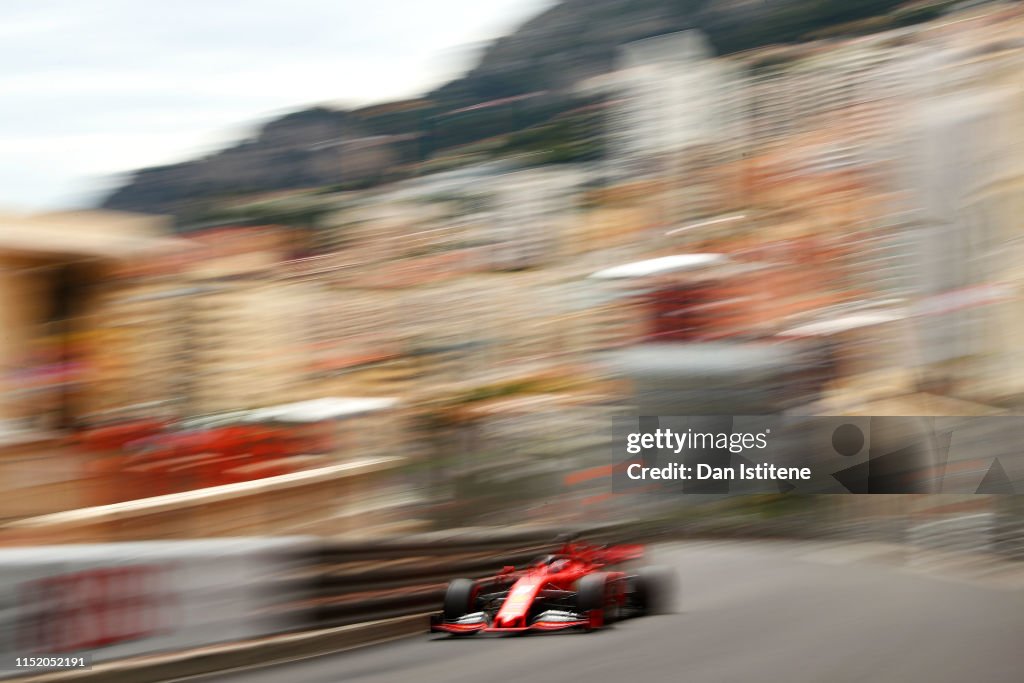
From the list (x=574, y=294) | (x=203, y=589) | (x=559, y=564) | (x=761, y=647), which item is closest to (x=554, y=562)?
(x=559, y=564)

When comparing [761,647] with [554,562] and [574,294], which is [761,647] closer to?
[554,562]

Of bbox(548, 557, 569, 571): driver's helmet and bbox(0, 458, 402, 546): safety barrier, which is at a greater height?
bbox(0, 458, 402, 546): safety barrier

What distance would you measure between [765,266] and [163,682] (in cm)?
1916

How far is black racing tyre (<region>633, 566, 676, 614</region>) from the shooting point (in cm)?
577

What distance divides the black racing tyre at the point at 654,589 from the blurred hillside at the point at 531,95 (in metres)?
14.0

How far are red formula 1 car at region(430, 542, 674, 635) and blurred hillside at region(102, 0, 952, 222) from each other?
46.1 feet

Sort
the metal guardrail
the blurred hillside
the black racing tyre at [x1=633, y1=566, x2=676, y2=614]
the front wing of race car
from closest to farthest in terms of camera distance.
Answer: the front wing of race car
the metal guardrail
the black racing tyre at [x1=633, y1=566, x2=676, y2=614]
the blurred hillside

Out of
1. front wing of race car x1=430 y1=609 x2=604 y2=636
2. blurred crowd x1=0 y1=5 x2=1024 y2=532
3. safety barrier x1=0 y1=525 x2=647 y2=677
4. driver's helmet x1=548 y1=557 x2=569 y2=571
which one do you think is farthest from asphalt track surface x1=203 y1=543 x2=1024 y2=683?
blurred crowd x1=0 y1=5 x2=1024 y2=532

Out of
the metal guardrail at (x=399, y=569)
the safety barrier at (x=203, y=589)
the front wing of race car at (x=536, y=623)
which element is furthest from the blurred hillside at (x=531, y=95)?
the front wing of race car at (x=536, y=623)

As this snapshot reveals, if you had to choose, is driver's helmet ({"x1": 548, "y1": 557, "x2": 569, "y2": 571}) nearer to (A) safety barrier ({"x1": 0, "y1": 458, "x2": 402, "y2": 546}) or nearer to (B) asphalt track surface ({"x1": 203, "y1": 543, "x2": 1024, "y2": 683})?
(B) asphalt track surface ({"x1": 203, "y1": 543, "x2": 1024, "y2": 683})

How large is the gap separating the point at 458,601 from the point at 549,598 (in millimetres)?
442

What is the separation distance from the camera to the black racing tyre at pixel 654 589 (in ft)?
18.9

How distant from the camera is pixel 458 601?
5371mm

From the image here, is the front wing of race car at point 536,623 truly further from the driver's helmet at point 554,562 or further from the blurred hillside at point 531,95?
the blurred hillside at point 531,95
